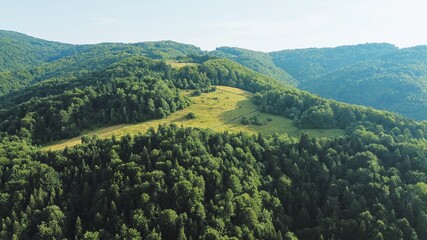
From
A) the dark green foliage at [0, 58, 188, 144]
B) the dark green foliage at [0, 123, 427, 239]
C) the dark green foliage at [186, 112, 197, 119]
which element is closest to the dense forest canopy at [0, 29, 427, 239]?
the dark green foliage at [0, 123, 427, 239]

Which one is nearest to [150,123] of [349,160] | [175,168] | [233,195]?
[175,168]

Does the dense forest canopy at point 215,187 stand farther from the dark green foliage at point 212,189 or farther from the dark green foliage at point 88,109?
the dark green foliage at point 88,109

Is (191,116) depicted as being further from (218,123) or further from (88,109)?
(88,109)

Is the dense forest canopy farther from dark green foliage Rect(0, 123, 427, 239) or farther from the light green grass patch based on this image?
the light green grass patch

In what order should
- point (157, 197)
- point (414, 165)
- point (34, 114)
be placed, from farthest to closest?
point (34, 114)
point (414, 165)
point (157, 197)

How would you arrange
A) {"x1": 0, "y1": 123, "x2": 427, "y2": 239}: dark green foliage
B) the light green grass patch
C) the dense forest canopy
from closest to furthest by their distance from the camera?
the dense forest canopy → {"x1": 0, "y1": 123, "x2": 427, "y2": 239}: dark green foliage → the light green grass patch

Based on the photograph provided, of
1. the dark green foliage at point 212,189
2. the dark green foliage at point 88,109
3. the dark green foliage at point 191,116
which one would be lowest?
the dark green foliage at point 212,189

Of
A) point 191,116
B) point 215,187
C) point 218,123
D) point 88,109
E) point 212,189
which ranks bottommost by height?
point 212,189

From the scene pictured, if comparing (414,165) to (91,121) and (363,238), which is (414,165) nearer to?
(363,238)

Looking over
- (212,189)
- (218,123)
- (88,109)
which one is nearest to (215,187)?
(212,189)

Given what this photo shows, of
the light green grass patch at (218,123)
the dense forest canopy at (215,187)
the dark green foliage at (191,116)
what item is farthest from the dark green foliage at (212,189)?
the dark green foliage at (191,116)

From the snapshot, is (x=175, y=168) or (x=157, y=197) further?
(x=175, y=168)
